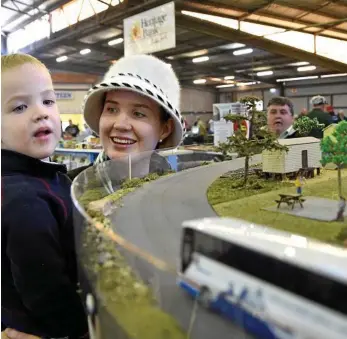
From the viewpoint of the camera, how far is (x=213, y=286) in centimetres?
40

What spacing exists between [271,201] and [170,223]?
0.77 feet

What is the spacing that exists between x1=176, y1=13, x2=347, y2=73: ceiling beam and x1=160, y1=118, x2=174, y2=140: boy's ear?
6.03m

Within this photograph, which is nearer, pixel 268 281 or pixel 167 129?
pixel 268 281

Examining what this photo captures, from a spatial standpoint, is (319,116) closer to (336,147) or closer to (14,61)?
(336,147)

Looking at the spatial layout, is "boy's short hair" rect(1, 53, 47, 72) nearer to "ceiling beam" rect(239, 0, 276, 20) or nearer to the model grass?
the model grass

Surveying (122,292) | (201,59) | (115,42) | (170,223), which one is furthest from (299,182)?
(201,59)

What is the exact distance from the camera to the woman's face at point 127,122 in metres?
1.15

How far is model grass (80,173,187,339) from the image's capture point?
0.45 metres

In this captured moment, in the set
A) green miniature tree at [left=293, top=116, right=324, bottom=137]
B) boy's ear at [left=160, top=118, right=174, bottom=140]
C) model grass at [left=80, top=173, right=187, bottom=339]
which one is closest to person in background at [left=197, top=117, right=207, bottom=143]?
boy's ear at [left=160, top=118, right=174, bottom=140]

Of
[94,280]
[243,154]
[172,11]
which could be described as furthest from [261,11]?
[94,280]

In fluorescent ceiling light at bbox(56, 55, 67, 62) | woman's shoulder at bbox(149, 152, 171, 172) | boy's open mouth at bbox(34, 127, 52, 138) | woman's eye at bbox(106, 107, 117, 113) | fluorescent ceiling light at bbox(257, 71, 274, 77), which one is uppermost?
fluorescent ceiling light at bbox(56, 55, 67, 62)

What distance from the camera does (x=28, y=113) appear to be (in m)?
0.83

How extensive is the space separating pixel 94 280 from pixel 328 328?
0.33 metres

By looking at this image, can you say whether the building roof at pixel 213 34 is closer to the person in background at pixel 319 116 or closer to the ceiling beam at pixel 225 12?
the ceiling beam at pixel 225 12
